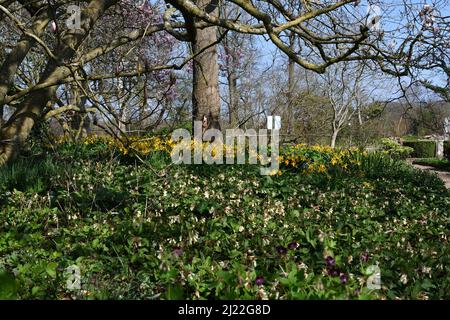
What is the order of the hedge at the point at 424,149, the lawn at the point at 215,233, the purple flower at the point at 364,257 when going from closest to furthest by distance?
the lawn at the point at 215,233 < the purple flower at the point at 364,257 < the hedge at the point at 424,149

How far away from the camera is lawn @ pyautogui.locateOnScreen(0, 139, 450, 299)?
7.96 ft

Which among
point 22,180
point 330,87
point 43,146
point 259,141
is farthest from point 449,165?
point 22,180

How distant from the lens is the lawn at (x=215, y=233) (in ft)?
7.96

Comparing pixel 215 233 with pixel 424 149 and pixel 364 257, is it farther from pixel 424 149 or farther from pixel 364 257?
pixel 424 149

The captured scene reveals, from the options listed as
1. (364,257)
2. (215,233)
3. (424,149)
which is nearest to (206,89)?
(215,233)

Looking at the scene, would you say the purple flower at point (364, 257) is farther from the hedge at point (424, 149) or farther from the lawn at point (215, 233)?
the hedge at point (424, 149)

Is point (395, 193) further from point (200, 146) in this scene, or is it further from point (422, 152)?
point (422, 152)

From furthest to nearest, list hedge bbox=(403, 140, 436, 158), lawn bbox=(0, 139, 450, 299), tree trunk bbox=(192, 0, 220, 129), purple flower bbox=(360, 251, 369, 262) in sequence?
hedge bbox=(403, 140, 436, 158)
tree trunk bbox=(192, 0, 220, 129)
purple flower bbox=(360, 251, 369, 262)
lawn bbox=(0, 139, 450, 299)

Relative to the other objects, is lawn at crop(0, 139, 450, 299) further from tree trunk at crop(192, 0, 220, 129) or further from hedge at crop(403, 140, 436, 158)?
hedge at crop(403, 140, 436, 158)

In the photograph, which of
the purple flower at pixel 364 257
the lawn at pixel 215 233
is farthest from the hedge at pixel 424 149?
the purple flower at pixel 364 257

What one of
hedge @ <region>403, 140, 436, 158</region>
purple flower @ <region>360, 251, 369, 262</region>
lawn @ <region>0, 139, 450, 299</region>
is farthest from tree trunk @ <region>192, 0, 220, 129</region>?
hedge @ <region>403, 140, 436, 158</region>

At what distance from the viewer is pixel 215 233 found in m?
3.42

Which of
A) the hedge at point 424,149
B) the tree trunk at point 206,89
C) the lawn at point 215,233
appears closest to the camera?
the lawn at point 215,233
